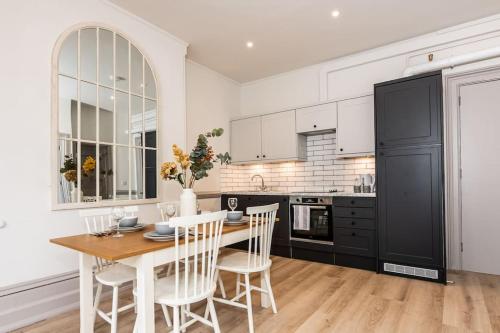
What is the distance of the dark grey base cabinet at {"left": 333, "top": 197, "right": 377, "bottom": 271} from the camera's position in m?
3.47

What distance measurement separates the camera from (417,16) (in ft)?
10.6

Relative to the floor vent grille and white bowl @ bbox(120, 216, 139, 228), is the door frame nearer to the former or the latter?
the floor vent grille

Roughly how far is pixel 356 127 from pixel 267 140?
1432 millimetres

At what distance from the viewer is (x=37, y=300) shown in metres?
2.39

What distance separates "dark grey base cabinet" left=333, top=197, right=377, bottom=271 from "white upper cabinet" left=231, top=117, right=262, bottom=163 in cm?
170

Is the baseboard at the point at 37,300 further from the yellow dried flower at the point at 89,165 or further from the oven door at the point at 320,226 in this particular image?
the oven door at the point at 320,226

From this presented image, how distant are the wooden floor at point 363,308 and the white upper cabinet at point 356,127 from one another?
1.59 meters

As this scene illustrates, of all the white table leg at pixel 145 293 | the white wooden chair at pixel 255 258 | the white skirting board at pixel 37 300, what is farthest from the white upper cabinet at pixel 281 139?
the white table leg at pixel 145 293

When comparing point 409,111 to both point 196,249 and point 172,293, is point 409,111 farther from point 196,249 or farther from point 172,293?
point 172,293

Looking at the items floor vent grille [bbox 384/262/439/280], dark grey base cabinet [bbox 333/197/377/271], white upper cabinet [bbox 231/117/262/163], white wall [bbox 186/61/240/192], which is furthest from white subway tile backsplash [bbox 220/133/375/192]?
floor vent grille [bbox 384/262/439/280]

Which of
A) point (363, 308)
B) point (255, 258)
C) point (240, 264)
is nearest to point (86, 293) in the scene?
point (240, 264)

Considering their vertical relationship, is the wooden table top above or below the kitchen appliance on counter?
above

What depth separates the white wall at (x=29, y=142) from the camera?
7.49 ft

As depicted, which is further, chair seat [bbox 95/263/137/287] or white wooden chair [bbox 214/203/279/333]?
white wooden chair [bbox 214/203/279/333]
